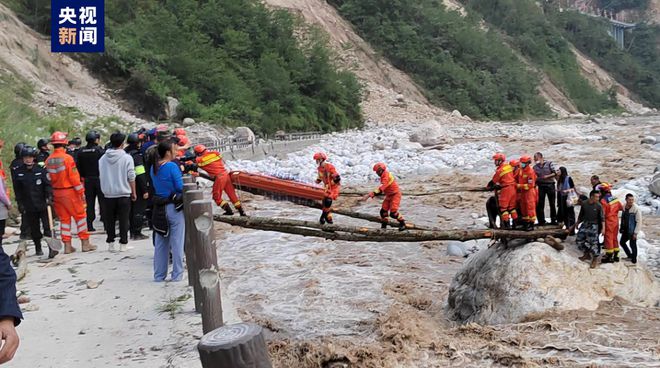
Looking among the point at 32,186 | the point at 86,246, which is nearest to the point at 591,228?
the point at 86,246

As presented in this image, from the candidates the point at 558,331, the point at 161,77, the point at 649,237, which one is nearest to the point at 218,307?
the point at 558,331

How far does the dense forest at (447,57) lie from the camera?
49.4 meters

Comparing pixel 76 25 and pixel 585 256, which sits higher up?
pixel 76 25

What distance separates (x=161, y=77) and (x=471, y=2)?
54.1m

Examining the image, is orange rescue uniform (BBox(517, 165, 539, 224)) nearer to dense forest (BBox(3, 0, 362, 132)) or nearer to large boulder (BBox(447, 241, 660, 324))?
large boulder (BBox(447, 241, 660, 324))

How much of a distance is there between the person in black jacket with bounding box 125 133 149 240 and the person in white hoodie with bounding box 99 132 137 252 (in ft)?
1.97

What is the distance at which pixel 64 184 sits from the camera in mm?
6621

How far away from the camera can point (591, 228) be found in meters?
5.35

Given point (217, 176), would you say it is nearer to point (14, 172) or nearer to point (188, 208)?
point (14, 172)

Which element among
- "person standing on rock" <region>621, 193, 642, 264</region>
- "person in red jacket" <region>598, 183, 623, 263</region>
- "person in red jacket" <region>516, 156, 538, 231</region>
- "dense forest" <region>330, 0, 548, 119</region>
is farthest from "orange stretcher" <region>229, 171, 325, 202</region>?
"dense forest" <region>330, 0, 548, 119</region>

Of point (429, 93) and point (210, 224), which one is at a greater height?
point (429, 93)

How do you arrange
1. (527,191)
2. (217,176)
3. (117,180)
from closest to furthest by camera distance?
(527,191)
(117,180)
(217,176)

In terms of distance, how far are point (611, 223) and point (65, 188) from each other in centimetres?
579

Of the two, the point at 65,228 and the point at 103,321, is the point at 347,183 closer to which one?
the point at 65,228
